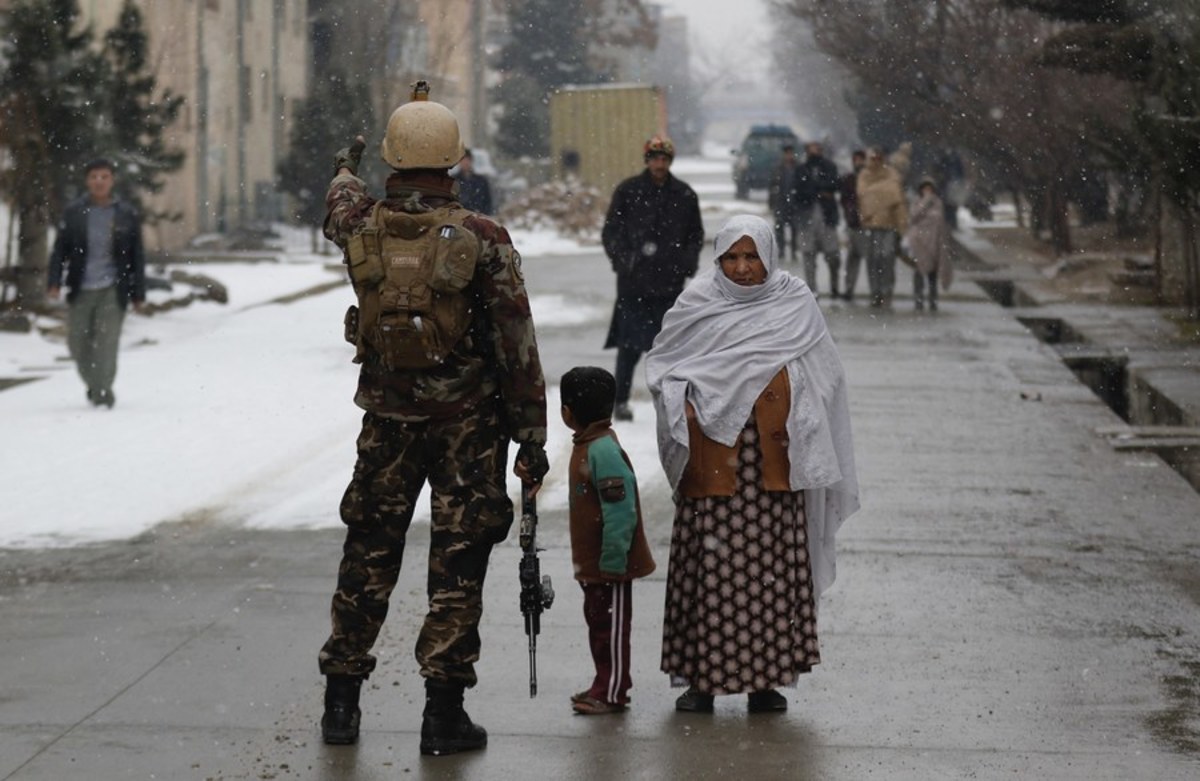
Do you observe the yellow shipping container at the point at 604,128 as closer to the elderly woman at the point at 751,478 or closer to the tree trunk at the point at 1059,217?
the tree trunk at the point at 1059,217

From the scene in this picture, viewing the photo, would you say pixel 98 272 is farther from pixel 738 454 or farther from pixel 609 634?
pixel 738 454

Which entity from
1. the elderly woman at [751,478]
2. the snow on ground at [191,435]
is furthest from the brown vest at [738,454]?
the snow on ground at [191,435]

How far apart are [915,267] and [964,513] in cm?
1179

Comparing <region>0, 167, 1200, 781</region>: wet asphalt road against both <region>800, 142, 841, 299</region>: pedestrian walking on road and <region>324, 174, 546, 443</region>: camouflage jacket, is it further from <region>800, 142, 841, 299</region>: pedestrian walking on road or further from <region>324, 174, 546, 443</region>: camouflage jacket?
<region>800, 142, 841, 299</region>: pedestrian walking on road

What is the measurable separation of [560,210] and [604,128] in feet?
22.5

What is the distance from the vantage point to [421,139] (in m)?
5.53

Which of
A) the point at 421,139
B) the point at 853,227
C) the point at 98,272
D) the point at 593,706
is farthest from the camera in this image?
the point at 853,227

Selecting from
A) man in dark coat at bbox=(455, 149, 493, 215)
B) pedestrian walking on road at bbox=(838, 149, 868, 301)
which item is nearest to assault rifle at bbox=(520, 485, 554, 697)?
pedestrian walking on road at bbox=(838, 149, 868, 301)

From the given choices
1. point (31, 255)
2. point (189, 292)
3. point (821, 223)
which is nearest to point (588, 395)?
point (31, 255)

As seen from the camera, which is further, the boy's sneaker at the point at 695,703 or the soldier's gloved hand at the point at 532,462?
the boy's sneaker at the point at 695,703

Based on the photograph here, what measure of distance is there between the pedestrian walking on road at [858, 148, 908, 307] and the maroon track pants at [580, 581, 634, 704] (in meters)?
15.4

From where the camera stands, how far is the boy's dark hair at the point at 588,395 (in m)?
5.89

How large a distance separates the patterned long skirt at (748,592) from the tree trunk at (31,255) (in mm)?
14645

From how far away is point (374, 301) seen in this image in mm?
5473
